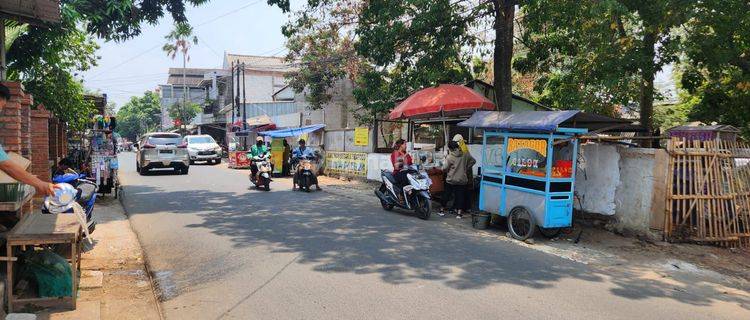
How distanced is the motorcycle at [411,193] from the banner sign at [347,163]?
7.30 metres

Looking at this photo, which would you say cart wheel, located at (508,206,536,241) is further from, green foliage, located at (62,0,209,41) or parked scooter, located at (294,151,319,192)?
green foliage, located at (62,0,209,41)

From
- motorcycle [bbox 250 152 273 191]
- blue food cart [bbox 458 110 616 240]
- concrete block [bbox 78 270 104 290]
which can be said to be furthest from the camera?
motorcycle [bbox 250 152 273 191]

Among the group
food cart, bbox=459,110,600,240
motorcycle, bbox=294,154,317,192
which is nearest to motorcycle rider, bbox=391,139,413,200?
food cart, bbox=459,110,600,240

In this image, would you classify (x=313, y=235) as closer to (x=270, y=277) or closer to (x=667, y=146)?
(x=270, y=277)

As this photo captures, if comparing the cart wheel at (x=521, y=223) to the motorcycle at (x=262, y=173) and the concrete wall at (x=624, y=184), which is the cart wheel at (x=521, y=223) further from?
the motorcycle at (x=262, y=173)

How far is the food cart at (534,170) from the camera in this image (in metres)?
8.03

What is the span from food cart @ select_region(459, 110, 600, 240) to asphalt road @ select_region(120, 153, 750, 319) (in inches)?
31.8

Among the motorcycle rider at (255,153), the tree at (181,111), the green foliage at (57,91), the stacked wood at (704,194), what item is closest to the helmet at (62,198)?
the stacked wood at (704,194)

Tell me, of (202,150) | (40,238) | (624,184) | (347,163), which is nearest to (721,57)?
(624,184)

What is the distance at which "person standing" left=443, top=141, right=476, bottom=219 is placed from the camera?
1041cm

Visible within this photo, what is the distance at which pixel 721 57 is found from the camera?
10.2 metres

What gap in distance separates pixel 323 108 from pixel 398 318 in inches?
1019

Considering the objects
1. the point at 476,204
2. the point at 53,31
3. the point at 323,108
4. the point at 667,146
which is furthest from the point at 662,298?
the point at 323,108

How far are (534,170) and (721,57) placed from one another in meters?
5.09
